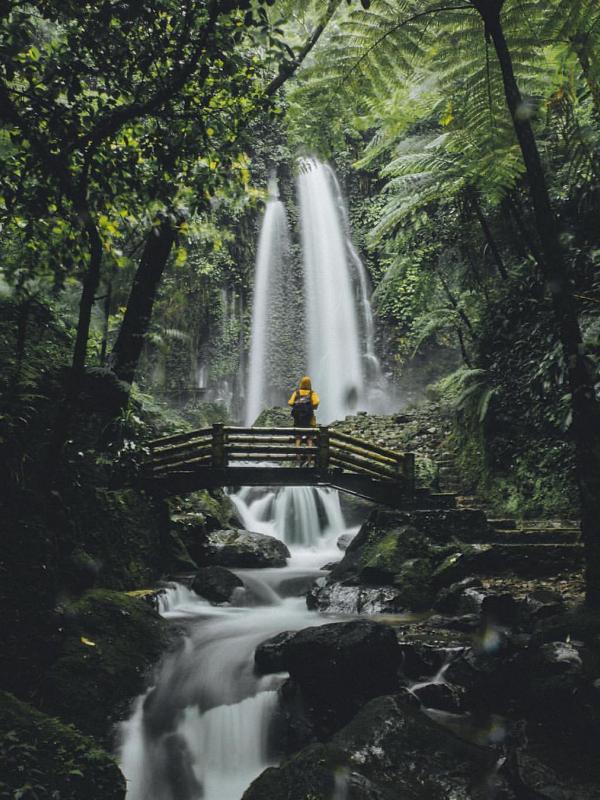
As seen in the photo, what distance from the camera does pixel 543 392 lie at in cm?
983

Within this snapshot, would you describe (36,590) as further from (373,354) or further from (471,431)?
(373,354)

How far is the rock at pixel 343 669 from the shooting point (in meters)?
5.37

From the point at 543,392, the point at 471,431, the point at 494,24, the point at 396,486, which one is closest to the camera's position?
the point at 494,24

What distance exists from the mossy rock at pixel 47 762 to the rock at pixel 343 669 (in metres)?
2.16

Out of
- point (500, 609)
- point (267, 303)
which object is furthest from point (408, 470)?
point (267, 303)

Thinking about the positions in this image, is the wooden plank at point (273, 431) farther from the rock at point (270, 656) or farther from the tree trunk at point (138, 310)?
the rock at point (270, 656)

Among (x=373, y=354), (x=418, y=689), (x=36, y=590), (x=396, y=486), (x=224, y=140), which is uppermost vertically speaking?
(x=373, y=354)

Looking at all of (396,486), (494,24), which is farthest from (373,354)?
(494,24)

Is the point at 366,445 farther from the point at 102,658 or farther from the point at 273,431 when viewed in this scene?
the point at 102,658

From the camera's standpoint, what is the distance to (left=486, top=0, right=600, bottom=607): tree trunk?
439 cm

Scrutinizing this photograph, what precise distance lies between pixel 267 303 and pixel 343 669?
21026 mm

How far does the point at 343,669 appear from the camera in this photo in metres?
5.46

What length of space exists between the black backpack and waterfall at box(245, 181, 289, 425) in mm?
11802

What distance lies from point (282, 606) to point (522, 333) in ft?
22.8
